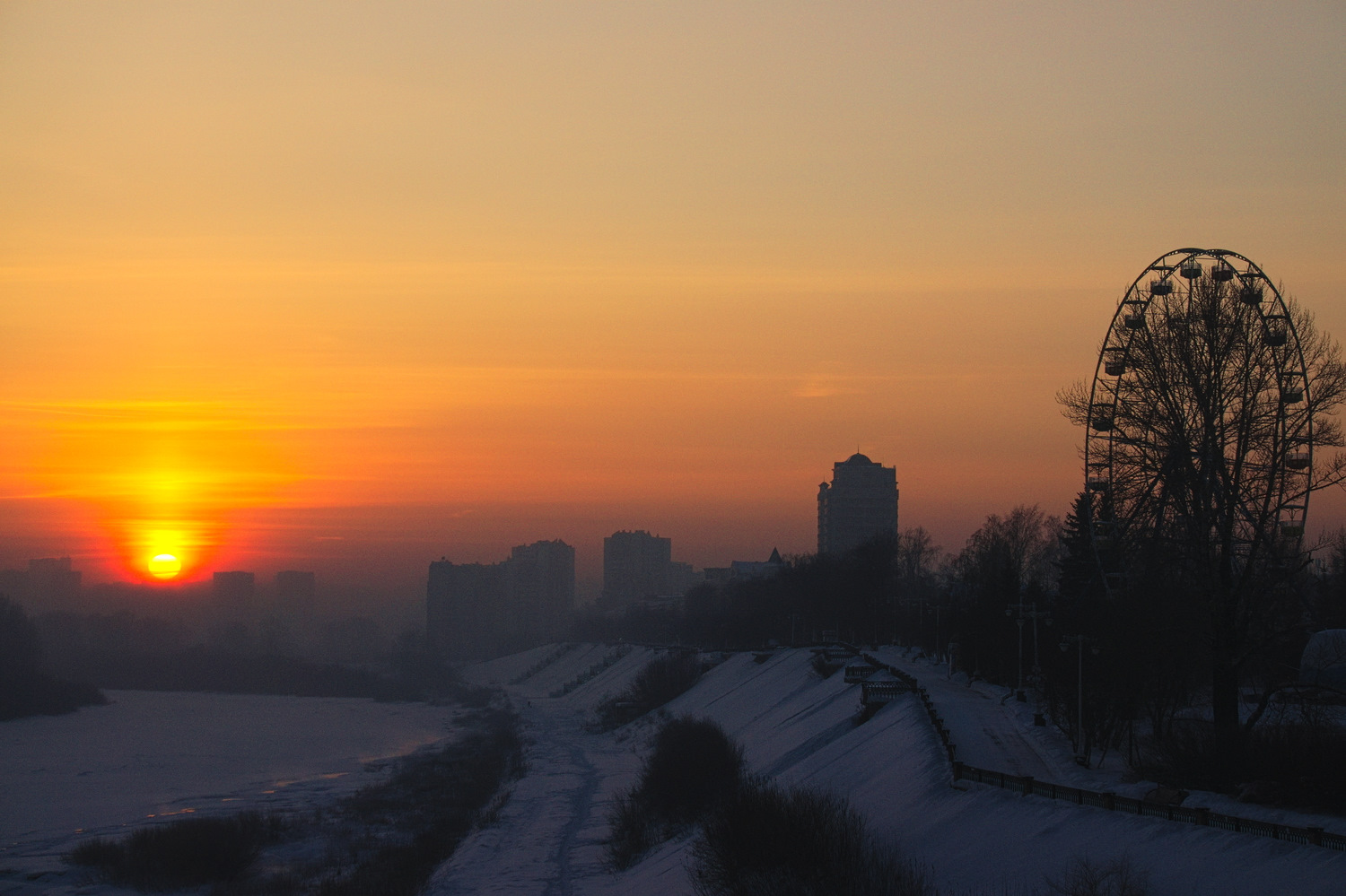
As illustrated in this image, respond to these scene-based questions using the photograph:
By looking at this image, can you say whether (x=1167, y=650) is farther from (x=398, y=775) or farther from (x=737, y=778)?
(x=398, y=775)

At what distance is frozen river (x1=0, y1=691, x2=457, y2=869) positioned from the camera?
5134 centimetres

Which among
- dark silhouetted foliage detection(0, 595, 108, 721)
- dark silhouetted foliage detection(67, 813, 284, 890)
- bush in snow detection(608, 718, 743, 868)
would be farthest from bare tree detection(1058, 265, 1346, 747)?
dark silhouetted foliage detection(0, 595, 108, 721)

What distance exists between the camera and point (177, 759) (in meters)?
72.8

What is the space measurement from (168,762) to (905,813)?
5764 cm

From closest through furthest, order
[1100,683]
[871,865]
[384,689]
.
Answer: [871,865] → [1100,683] → [384,689]

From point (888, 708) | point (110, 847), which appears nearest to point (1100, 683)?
point (888, 708)

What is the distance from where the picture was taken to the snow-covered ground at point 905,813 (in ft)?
60.0

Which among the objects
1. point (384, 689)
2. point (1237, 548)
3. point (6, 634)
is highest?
point (1237, 548)

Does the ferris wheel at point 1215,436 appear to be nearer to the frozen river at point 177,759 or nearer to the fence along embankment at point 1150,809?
the fence along embankment at point 1150,809

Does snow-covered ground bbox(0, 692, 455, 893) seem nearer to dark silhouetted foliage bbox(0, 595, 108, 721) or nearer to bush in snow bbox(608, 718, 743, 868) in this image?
dark silhouetted foliage bbox(0, 595, 108, 721)

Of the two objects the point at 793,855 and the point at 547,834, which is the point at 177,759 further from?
the point at 793,855

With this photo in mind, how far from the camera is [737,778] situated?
132 ft

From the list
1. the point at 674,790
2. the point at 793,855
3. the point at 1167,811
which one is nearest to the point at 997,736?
the point at 674,790

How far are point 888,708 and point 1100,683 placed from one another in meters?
11.6
